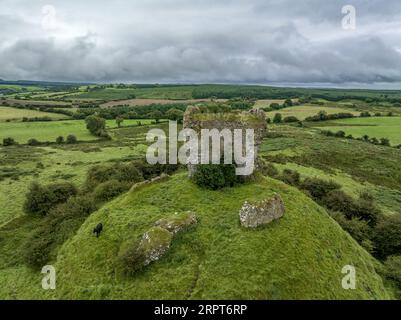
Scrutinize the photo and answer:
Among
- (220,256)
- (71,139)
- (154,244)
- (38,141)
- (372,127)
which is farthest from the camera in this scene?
(372,127)

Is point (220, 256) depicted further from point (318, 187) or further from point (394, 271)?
point (318, 187)

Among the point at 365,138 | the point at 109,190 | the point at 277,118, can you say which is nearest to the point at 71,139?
the point at 109,190

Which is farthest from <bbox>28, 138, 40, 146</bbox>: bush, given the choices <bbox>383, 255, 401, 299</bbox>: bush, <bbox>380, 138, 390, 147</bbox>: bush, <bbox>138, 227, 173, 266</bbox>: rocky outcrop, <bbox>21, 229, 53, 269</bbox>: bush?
<bbox>380, 138, 390, 147</bbox>: bush

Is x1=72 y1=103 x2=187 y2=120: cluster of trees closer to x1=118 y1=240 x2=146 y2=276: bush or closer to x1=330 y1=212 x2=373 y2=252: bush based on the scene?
x1=330 y1=212 x2=373 y2=252: bush

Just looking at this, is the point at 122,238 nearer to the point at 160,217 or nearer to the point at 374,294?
the point at 160,217

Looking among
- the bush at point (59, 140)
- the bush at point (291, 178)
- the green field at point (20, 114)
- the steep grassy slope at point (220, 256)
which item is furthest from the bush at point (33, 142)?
the steep grassy slope at point (220, 256)

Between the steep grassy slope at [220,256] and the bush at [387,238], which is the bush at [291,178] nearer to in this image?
the bush at [387,238]
